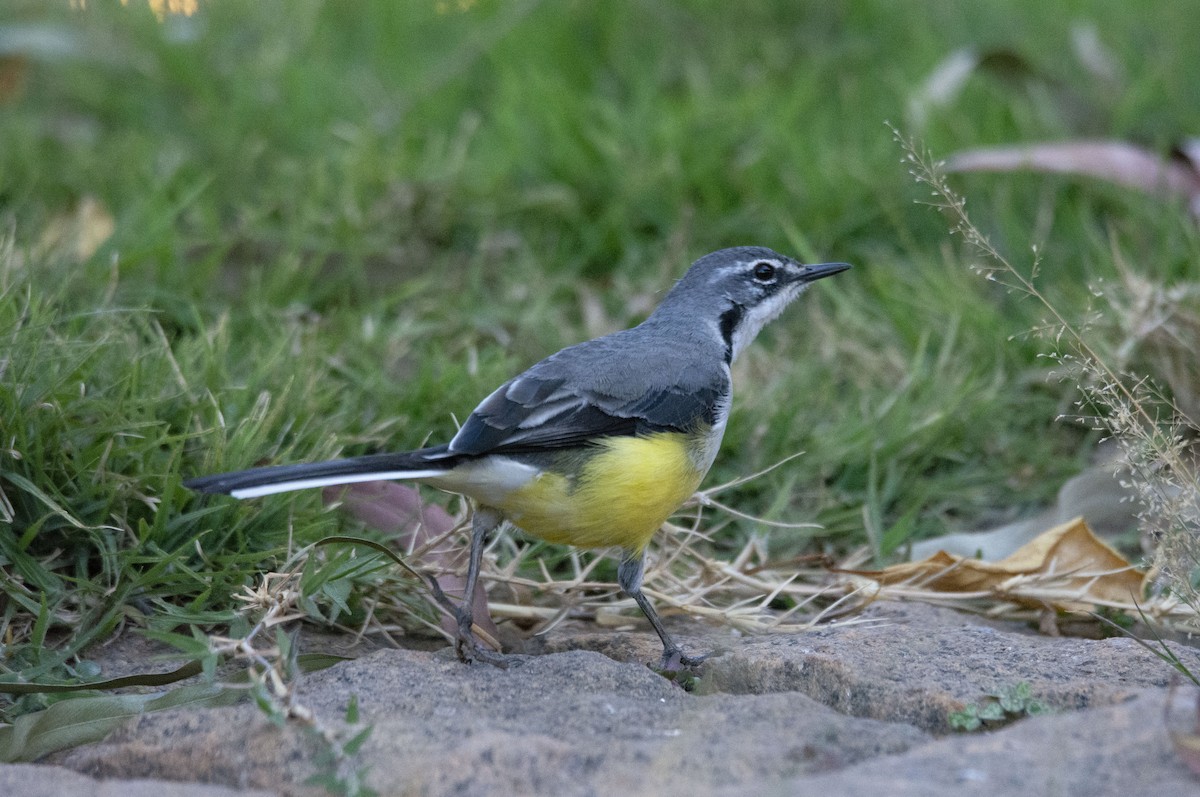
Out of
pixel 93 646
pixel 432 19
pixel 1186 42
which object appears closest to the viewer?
pixel 93 646

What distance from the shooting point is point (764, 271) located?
512cm

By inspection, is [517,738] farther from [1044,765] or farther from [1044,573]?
[1044,573]

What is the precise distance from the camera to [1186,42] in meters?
8.13

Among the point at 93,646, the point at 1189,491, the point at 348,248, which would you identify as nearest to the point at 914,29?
the point at 348,248

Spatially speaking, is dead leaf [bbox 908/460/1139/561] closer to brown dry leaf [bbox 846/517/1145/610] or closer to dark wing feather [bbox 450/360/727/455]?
brown dry leaf [bbox 846/517/1145/610]

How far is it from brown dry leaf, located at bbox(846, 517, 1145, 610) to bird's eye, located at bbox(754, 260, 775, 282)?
3.97ft

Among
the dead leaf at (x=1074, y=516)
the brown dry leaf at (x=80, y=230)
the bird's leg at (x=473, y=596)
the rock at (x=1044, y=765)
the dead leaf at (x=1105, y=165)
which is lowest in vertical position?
the dead leaf at (x=1074, y=516)

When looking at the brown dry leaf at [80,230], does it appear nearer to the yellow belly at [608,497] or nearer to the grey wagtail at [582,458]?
the grey wagtail at [582,458]

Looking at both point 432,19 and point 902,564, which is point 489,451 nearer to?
point 902,564

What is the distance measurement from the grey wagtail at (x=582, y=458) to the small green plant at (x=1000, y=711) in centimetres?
Answer: 94

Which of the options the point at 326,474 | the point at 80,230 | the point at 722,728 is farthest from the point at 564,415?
the point at 80,230

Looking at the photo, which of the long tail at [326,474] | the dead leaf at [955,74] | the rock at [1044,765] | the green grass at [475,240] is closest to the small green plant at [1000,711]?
the rock at [1044,765]

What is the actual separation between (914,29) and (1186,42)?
1.59m

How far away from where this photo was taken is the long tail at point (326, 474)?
3467 mm
